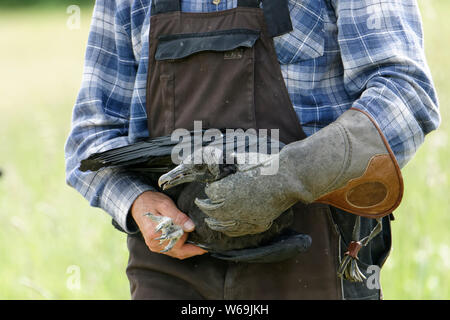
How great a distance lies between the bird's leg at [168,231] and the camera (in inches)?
72.4

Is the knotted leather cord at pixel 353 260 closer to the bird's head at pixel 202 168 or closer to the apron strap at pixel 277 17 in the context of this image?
the bird's head at pixel 202 168

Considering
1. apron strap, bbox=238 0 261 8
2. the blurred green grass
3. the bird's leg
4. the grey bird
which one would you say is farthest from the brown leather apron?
the blurred green grass

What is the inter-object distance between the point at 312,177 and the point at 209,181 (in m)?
0.31

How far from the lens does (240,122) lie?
1897mm

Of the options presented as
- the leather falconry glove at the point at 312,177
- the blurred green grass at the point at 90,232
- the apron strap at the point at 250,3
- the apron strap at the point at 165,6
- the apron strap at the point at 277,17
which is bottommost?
the blurred green grass at the point at 90,232

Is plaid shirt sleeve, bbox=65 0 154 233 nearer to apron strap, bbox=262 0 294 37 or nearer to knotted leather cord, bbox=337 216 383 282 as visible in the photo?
apron strap, bbox=262 0 294 37

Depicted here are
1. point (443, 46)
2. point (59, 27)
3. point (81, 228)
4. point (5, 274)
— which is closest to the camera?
point (5, 274)

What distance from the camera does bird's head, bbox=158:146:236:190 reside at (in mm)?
1695

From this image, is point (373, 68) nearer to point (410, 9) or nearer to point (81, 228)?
point (410, 9)

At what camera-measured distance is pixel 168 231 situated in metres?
1.85

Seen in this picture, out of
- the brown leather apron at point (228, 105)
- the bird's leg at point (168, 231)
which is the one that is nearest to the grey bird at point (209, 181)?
the bird's leg at point (168, 231)

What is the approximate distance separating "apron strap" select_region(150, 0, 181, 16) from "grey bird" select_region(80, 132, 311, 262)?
0.45 metres

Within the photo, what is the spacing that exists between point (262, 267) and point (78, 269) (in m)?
2.05
